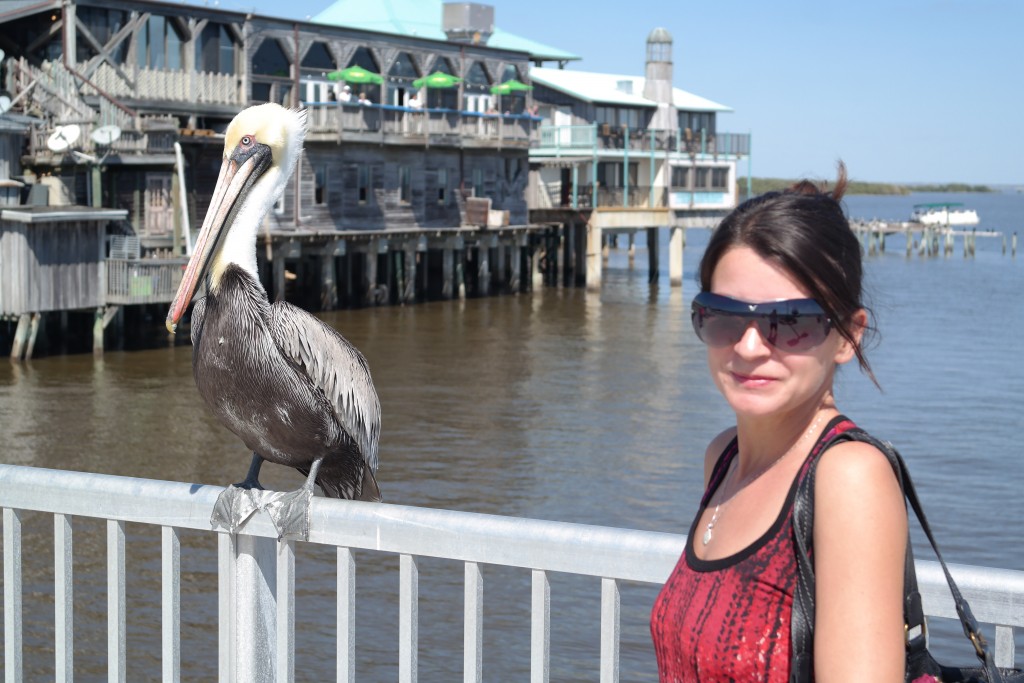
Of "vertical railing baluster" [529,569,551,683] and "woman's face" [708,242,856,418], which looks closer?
"woman's face" [708,242,856,418]

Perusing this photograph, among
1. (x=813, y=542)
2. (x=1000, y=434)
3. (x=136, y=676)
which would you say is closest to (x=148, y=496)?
(x=813, y=542)

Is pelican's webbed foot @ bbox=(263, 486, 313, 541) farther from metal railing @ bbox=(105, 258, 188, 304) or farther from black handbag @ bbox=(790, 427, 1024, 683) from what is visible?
metal railing @ bbox=(105, 258, 188, 304)

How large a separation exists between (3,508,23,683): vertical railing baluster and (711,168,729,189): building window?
51.0m

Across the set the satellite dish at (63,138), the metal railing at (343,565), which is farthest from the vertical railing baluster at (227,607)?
the satellite dish at (63,138)

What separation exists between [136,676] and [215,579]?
94.1 inches

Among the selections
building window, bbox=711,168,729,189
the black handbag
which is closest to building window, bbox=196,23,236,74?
building window, bbox=711,168,729,189

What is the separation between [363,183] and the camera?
38.8m

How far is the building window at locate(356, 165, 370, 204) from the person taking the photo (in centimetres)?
3859

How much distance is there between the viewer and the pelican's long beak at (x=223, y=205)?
14.7 feet

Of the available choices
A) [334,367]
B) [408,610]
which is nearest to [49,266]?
[334,367]

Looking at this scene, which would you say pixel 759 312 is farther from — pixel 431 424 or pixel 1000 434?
pixel 1000 434

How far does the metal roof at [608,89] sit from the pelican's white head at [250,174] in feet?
158

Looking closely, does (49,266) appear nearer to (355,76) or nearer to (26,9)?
(26,9)

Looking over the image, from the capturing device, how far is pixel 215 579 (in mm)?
13477
